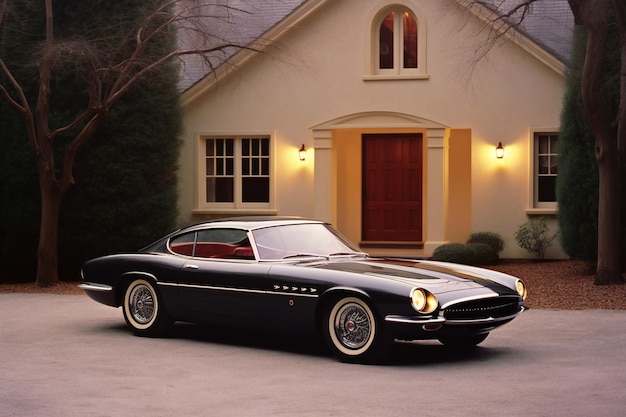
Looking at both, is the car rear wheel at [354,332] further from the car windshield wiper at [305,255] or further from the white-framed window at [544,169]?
the white-framed window at [544,169]

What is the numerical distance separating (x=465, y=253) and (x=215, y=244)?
9955 millimetres

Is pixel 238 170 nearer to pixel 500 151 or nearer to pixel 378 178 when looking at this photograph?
pixel 378 178

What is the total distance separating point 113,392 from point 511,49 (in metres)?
15.0

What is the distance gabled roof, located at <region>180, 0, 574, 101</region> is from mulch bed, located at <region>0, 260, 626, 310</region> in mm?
3922

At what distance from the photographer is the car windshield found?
34.4 feet

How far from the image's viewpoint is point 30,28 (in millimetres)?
18828

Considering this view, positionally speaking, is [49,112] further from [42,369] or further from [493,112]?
[42,369]

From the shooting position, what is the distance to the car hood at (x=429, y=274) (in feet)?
30.9

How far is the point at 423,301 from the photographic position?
9.10 meters

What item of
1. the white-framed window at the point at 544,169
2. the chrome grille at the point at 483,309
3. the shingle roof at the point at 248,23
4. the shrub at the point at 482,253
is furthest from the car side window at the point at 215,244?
the shingle roof at the point at 248,23

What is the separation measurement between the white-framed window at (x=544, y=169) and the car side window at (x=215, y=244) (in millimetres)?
11551

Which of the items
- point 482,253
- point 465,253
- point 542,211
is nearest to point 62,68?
point 465,253

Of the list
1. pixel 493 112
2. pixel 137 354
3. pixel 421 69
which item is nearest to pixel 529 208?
pixel 493 112

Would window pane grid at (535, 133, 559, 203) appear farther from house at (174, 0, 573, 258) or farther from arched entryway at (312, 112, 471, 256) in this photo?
arched entryway at (312, 112, 471, 256)
